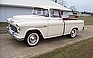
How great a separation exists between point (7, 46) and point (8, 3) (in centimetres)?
1158

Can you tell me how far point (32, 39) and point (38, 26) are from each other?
2.26 ft

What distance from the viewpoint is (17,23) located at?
19.7 feet

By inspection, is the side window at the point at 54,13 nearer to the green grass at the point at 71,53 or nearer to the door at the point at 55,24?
the door at the point at 55,24

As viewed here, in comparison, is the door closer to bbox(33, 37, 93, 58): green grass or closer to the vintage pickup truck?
the vintage pickup truck

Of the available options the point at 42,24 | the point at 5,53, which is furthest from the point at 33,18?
the point at 5,53

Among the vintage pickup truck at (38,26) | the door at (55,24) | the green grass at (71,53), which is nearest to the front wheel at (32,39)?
the vintage pickup truck at (38,26)

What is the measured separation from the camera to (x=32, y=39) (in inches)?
255

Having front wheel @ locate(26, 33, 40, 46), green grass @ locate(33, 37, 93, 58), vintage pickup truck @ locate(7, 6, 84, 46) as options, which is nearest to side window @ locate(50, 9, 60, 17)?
vintage pickup truck @ locate(7, 6, 84, 46)

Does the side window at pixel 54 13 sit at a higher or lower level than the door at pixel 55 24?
higher

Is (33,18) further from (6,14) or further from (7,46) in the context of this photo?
(6,14)

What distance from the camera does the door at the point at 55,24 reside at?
6.98 m

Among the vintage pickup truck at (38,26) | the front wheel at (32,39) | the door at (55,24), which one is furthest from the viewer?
the door at (55,24)

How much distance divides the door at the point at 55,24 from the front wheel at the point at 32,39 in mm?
766

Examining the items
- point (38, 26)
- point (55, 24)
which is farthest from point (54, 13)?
point (38, 26)
